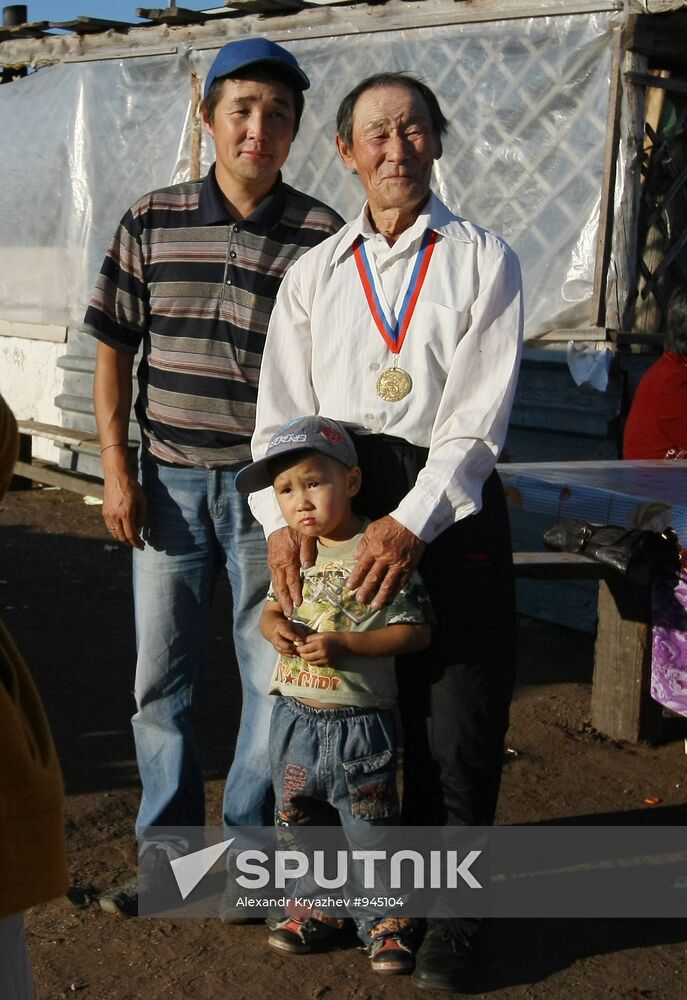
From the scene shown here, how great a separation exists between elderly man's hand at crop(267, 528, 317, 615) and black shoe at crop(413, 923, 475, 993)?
0.87 m

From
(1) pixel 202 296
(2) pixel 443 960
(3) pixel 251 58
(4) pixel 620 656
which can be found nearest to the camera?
(2) pixel 443 960

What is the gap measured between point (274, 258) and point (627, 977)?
79.1 inches

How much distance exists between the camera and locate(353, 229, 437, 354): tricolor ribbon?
2977 millimetres

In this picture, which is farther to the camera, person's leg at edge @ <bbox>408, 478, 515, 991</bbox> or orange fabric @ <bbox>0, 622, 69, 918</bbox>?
person's leg at edge @ <bbox>408, 478, 515, 991</bbox>

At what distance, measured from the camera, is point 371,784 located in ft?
10.3

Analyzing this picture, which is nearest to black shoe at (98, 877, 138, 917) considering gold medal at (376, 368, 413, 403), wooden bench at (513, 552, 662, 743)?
gold medal at (376, 368, 413, 403)

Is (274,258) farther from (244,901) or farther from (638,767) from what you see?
(638,767)

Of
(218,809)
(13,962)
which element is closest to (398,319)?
(13,962)

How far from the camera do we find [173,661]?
353cm

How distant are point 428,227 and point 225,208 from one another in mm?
653

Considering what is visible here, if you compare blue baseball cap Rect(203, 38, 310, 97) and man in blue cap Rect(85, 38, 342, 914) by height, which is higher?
blue baseball cap Rect(203, 38, 310, 97)

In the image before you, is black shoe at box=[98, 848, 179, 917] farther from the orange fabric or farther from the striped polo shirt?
the orange fabric

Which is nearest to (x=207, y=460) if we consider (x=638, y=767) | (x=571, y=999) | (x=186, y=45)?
(x=571, y=999)

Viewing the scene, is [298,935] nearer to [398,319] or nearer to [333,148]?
[398,319]
